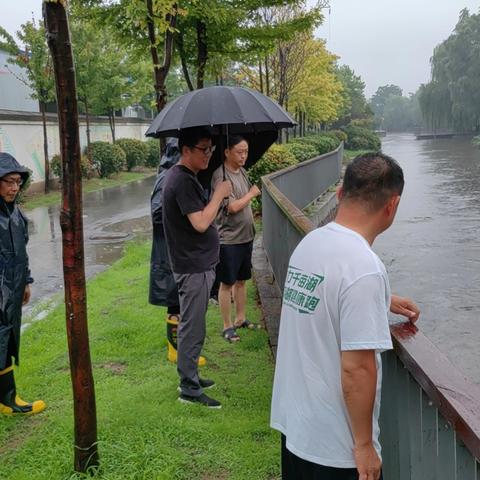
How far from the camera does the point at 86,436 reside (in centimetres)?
307

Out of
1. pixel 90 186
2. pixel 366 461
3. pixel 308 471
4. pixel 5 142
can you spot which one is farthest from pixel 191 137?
pixel 90 186

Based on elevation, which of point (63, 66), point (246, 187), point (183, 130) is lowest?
point (246, 187)

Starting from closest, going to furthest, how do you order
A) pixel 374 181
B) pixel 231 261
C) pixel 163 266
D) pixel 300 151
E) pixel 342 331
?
pixel 342 331 < pixel 374 181 < pixel 163 266 < pixel 231 261 < pixel 300 151

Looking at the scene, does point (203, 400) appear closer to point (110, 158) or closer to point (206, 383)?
point (206, 383)

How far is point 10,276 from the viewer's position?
3.84 m

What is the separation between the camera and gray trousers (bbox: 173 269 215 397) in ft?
12.3

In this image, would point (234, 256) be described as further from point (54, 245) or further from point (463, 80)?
point (463, 80)

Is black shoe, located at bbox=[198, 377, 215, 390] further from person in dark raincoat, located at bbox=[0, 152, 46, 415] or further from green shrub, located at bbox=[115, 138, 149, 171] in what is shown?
green shrub, located at bbox=[115, 138, 149, 171]

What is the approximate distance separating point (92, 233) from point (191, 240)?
917 cm

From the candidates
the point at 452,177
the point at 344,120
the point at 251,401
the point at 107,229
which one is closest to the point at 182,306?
the point at 251,401

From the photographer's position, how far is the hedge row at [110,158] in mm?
24000

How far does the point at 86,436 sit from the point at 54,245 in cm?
861

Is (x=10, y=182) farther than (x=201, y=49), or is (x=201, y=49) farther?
(x=201, y=49)

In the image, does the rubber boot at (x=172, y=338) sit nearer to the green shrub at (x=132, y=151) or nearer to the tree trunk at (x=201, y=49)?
the tree trunk at (x=201, y=49)
